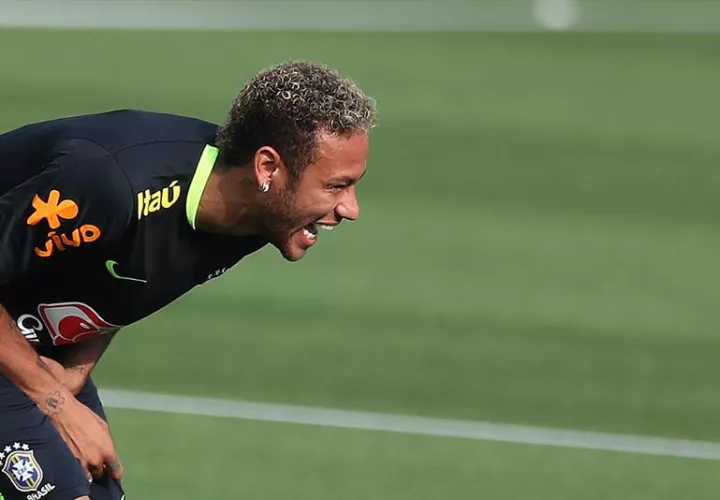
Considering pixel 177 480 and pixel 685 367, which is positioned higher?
pixel 685 367

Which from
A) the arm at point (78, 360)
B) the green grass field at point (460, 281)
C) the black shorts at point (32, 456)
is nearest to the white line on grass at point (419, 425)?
the green grass field at point (460, 281)

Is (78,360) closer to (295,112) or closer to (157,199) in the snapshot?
(157,199)

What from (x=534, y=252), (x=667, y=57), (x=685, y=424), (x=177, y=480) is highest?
(x=667, y=57)

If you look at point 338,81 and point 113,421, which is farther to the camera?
point 113,421

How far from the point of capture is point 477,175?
10391 mm

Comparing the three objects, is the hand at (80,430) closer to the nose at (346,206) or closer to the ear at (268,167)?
the ear at (268,167)

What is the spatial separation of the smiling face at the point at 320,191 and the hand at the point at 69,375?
85cm

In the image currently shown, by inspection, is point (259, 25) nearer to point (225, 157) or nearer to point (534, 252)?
point (534, 252)

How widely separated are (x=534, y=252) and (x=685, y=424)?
2225mm

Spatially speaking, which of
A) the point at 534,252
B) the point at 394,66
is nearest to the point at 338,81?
the point at 534,252

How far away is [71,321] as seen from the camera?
450 cm

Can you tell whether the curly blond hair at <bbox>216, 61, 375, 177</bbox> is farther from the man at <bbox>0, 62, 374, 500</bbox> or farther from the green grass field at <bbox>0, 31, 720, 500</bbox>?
the green grass field at <bbox>0, 31, 720, 500</bbox>

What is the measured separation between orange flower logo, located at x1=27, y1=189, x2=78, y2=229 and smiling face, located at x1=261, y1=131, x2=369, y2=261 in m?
0.58

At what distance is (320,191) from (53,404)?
1.01 meters
